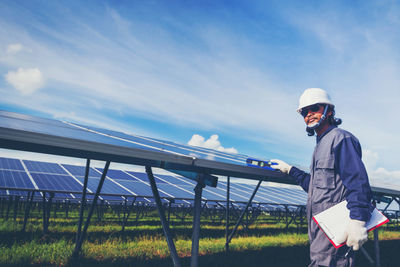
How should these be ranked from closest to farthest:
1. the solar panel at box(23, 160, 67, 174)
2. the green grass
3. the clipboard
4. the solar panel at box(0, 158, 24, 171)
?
the clipboard → the green grass → the solar panel at box(0, 158, 24, 171) → the solar panel at box(23, 160, 67, 174)

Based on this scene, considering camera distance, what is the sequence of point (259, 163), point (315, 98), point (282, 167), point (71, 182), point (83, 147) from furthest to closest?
point (71, 182)
point (259, 163)
point (282, 167)
point (315, 98)
point (83, 147)

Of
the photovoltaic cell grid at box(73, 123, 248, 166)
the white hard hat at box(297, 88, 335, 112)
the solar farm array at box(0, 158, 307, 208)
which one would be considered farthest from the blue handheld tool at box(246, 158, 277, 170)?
the solar farm array at box(0, 158, 307, 208)

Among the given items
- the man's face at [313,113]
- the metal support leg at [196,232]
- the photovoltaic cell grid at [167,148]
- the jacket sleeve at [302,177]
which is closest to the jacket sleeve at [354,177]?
the man's face at [313,113]

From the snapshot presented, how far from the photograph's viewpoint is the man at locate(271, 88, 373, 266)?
232 cm

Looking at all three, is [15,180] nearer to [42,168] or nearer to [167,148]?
[42,168]

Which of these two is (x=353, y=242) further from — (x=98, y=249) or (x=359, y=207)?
(x=98, y=249)

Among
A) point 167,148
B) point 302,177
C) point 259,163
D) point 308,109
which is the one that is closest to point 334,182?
point 302,177

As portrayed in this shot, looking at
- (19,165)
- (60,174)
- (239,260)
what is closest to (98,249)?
(239,260)

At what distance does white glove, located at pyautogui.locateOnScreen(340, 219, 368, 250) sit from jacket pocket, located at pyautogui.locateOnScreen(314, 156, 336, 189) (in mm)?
382

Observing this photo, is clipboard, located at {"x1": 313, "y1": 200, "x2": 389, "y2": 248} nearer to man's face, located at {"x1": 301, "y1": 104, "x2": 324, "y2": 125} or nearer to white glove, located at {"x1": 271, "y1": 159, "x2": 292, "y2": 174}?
man's face, located at {"x1": 301, "y1": 104, "x2": 324, "y2": 125}

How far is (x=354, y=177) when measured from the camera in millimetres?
2424

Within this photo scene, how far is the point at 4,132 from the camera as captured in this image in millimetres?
2232

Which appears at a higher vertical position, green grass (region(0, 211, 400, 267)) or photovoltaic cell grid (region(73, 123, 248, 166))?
photovoltaic cell grid (region(73, 123, 248, 166))

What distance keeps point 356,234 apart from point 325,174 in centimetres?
57
